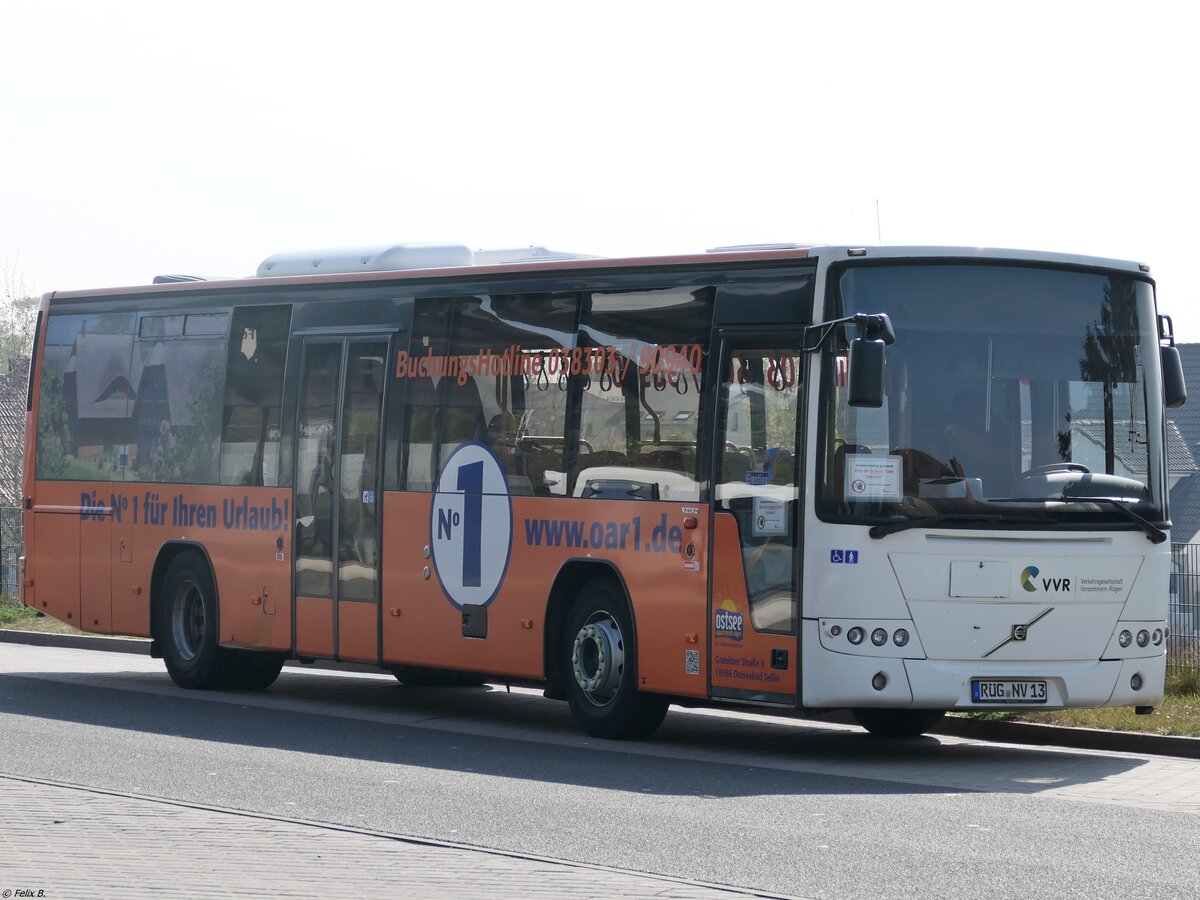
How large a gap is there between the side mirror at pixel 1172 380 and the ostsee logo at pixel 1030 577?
67.5 inches

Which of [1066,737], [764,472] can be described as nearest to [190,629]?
[764,472]

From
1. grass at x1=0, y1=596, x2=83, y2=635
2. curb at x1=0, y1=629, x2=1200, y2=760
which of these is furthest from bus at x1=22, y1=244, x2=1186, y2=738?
grass at x1=0, y1=596, x2=83, y2=635

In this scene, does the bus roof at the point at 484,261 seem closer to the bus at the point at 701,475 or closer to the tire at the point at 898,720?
the bus at the point at 701,475

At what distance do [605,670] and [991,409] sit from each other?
3351 millimetres

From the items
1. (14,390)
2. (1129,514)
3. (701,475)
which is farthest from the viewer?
(14,390)

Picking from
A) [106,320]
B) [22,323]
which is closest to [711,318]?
[106,320]

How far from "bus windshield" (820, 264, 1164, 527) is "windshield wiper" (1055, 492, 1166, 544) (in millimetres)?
13

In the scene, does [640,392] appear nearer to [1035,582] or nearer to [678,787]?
[1035,582]

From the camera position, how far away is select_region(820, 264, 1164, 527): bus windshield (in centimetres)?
Result: 1231

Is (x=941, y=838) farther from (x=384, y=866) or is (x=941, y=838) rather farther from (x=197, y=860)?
(x=197, y=860)

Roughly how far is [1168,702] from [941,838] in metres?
6.62

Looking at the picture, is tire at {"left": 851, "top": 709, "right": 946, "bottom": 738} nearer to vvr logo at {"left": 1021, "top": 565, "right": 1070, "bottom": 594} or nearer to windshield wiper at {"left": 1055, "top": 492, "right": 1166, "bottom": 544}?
vvr logo at {"left": 1021, "top": 565, "right": 1070, "bottom": 594}

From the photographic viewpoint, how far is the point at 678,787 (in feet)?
37.2

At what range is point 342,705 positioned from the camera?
1659cm
